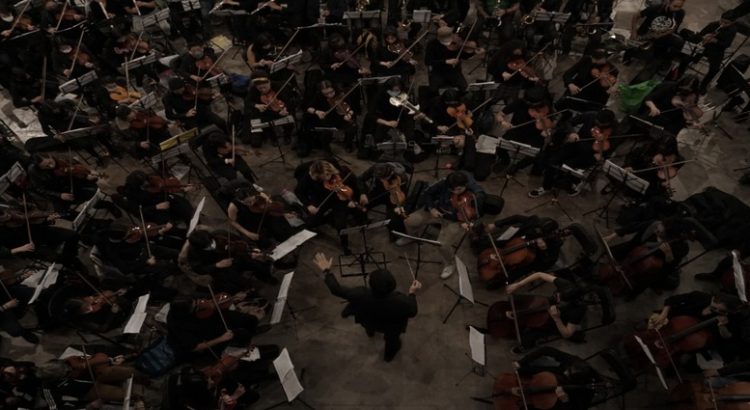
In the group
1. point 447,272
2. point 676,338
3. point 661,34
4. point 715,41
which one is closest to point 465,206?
→ point 447,272

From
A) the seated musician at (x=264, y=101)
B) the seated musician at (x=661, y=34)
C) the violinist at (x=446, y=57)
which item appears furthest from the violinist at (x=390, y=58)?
the seated musician at (x=661, y=34)

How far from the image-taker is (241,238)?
21.4ft

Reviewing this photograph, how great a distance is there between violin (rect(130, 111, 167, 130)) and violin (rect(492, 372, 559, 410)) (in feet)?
22.2

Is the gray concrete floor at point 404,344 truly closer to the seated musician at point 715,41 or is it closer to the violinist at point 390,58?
the seated musician at point 715,41

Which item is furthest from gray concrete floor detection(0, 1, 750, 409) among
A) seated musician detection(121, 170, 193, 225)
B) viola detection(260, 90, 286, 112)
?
viola detection(260, 90, 286, 112)

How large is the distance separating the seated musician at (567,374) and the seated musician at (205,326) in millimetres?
3261

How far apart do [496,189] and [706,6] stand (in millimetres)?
8623

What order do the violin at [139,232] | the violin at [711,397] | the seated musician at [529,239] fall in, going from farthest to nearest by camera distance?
the violin at [139,232], the seated musician at [529,239], the violin at [711,397]

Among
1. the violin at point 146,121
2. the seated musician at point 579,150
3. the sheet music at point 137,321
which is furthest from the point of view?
the violin at point 146,121

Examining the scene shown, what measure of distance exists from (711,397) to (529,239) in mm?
2555

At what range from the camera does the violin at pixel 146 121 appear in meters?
7.91

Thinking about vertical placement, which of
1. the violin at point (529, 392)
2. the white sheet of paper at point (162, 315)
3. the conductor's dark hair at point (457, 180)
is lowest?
the white sheet of paper at point (162, 315)

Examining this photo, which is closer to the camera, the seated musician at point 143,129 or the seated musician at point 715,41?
the seated musician at point 143,129

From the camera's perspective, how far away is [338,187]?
6805mm
